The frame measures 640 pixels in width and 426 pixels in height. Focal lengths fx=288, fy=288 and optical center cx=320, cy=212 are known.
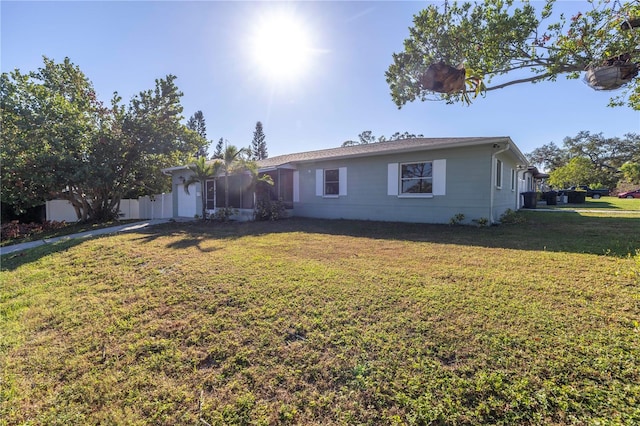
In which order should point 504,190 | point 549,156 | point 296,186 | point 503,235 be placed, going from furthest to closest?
point 549,156
point 296,186
point 504,190
point 503,235

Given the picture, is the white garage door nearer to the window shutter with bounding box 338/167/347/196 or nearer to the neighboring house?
the neighboring house

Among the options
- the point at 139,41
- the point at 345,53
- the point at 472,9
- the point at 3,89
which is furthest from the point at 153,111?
the point at 472,9

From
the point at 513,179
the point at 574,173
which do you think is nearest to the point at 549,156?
the point at 574,173

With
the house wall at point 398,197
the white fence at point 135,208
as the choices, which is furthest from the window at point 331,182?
the white fence at point 135,208

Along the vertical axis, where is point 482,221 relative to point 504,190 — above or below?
below

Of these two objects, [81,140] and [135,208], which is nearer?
[81,140]

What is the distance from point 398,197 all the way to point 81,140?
1398cm

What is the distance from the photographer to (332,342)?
2719mm

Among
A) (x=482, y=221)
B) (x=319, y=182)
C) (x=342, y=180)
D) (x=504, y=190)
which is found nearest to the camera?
(x=482, y=221)

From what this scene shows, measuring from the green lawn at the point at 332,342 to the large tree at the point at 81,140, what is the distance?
9.88 metres

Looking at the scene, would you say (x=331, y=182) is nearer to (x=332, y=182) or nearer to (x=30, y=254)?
(x=332, y=182)

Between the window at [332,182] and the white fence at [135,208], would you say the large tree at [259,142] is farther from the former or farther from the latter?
the window at [332,182]

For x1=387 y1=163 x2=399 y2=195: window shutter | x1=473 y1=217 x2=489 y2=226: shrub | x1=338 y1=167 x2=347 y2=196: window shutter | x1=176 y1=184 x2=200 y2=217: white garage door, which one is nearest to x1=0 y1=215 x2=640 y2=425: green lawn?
x1=473 y1=217 x2=489 y2=226: shrub

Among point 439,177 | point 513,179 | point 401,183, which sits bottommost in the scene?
point 401,183
